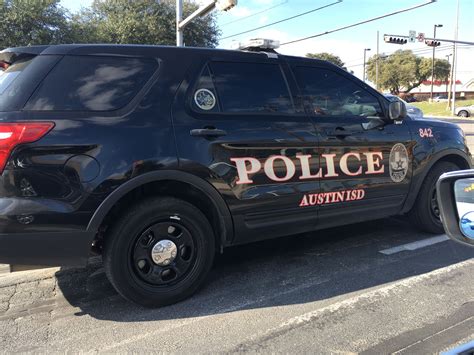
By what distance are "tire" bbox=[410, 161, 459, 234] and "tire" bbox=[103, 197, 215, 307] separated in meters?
2.61

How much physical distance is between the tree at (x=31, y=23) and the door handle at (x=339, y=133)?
18.2 meters

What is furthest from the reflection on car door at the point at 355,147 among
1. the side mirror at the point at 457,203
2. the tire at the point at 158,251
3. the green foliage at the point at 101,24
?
the green foliage at the point at 101,24

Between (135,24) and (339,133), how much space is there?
61.5 ft

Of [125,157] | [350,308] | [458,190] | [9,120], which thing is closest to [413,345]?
[350,308]

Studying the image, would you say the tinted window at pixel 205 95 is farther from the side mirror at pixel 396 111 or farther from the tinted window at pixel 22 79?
the side mirror at pixel 396 111

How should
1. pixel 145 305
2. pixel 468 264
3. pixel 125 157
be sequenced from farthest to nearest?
pixel 468 264 < pixel 145 305 < pixel 125 157

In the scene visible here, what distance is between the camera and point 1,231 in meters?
2.96

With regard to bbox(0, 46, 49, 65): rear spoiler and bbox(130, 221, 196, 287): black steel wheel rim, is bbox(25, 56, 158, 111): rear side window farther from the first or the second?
bbox(130, 221, 196, 287): black steel wheel rim

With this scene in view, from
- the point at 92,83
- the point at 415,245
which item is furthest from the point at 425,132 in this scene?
the point at 92,83

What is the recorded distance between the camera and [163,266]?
137 inches

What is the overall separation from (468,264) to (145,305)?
9.85 feet

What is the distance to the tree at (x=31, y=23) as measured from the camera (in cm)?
1875

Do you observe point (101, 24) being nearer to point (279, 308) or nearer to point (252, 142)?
point (252, 142)

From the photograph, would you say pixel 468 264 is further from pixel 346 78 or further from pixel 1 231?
pixel 1 231
